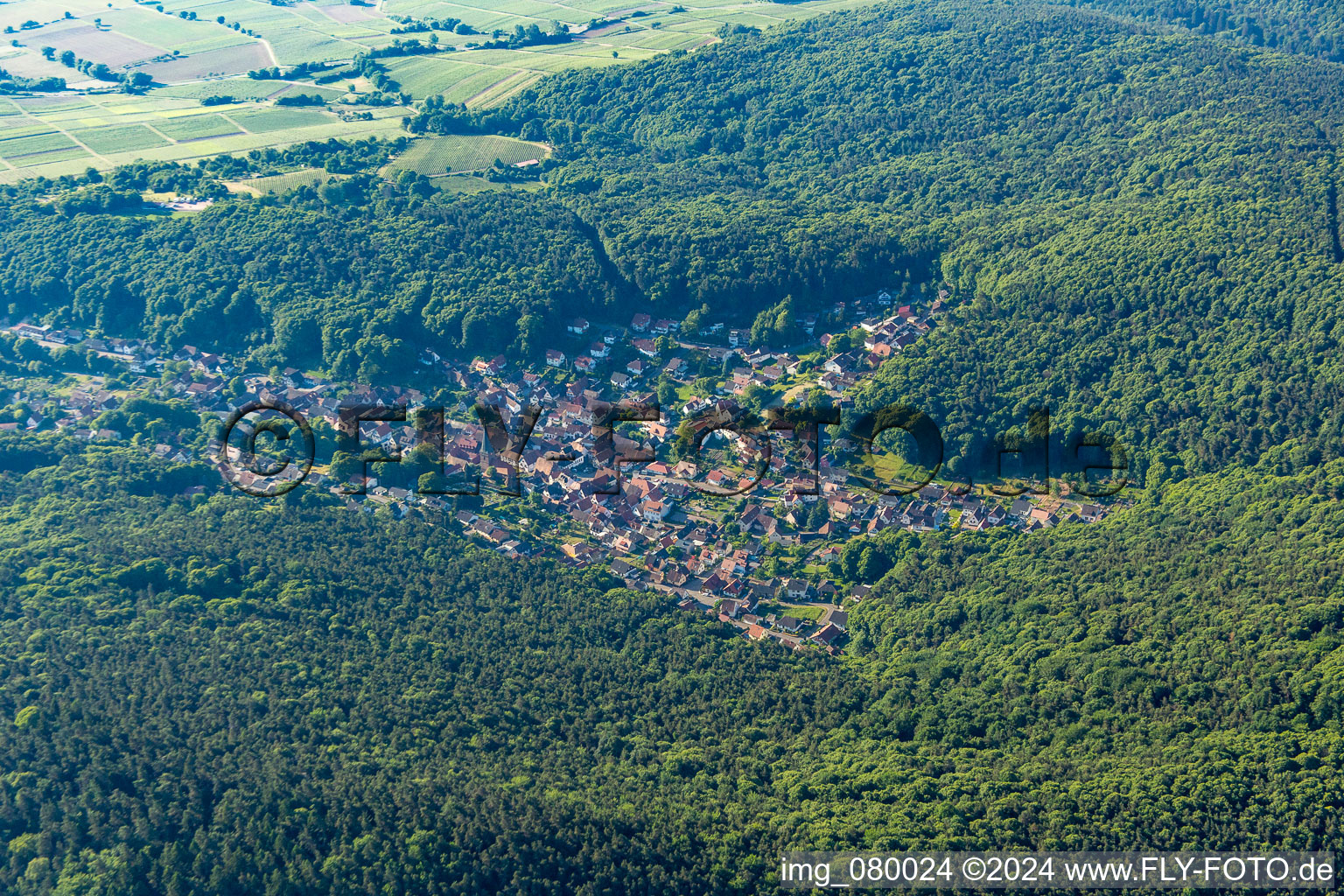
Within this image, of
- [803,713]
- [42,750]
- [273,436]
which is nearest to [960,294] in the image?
[803,713]

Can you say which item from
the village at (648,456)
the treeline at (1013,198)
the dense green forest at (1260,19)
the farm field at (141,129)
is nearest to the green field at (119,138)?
the farm field at (141,129)

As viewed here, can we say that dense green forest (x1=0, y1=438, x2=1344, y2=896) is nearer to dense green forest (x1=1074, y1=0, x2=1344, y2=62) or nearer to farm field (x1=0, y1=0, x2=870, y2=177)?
farm field (x1=0, y1=0, x2=870, y2=177)

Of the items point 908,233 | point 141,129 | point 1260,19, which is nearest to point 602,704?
point 908,233

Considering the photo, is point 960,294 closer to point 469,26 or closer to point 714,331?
point 714,331

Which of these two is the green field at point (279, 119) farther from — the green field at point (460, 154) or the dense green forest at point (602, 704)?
the dense green forest at point (602, 704)

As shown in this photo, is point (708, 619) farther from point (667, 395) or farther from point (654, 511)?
point (667, 395)
